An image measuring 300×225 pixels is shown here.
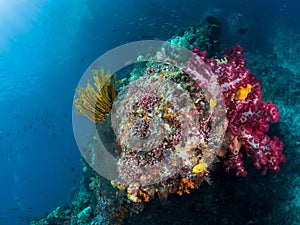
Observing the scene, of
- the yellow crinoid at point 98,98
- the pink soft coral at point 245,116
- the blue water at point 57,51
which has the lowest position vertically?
the pink soft coral at point 245,116

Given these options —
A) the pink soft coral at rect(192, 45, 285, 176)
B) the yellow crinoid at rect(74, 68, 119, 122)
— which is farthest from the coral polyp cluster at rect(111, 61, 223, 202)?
the yellow crinoid at rect(74, 68, 119, 122)

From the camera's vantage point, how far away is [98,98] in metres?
5.45

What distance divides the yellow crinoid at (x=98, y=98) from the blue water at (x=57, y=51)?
6.28m

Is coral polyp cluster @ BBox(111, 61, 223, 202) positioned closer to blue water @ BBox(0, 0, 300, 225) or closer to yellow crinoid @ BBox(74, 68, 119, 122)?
yellow crinoid @ BBox(74, 68, 119, 122)

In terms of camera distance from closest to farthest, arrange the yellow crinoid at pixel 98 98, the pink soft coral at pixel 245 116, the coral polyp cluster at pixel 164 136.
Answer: the coral polyp cluster at pixel 164 136 < the pink soft coral at pixel 245 116 < the yellow crinoid at pixel 98 98

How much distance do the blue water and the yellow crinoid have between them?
628cm

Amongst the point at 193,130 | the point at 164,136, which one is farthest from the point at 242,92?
the point at 164,136

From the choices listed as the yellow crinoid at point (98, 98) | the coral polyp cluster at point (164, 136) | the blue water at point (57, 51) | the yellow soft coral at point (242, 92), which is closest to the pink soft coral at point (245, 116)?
the yellow soft coral at point (242, 92)

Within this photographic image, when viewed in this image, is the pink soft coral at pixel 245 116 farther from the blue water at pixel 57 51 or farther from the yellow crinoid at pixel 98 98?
the blue water at pixel 57 51

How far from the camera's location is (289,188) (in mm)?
5082

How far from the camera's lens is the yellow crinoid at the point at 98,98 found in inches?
213

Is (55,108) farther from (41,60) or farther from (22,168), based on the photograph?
(22,168)

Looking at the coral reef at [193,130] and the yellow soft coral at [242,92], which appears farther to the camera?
the yellow soft coral at [242,92]

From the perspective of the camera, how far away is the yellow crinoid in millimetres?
5406
